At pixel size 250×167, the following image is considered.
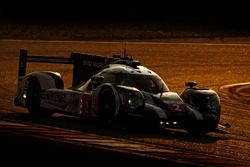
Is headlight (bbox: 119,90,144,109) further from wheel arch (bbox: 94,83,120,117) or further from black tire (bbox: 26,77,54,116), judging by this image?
black tire (bbox: 26,77,54,116)

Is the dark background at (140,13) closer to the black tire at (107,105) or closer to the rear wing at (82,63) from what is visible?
the rear wing at (82,63)

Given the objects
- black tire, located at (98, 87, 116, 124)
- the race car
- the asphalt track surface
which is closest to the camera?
the asphalt track surface

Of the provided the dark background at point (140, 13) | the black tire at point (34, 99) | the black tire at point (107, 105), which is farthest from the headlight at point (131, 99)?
the dark background at point (140, 13)

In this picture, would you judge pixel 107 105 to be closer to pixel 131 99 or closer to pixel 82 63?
pixel 131 99

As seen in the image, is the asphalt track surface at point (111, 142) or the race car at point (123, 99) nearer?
the asphalt track surface at point (111, 142)

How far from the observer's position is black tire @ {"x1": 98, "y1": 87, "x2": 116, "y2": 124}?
14078mm

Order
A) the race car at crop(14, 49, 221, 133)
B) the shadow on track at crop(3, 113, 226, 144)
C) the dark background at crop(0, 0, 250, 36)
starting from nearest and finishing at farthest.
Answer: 1. the shadow on track at crop(3, 113, 226, 144)
2. the race car at crop(14, 49, 221, 133)
3. the dark background at crop(0, 0, 250, 36)

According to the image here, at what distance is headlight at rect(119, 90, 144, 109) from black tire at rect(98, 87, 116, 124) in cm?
25

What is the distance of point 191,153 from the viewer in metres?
11.8

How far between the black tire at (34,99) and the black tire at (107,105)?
2.12 metres

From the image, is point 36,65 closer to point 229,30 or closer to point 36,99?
point 36,99

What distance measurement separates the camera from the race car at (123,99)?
45.4 feet

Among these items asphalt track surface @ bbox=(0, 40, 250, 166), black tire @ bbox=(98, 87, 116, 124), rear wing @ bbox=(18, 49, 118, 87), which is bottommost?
asphalt track surface @ bbox=(0, 40, 250, 166)

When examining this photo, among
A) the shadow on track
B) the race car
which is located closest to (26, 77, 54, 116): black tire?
the race car
